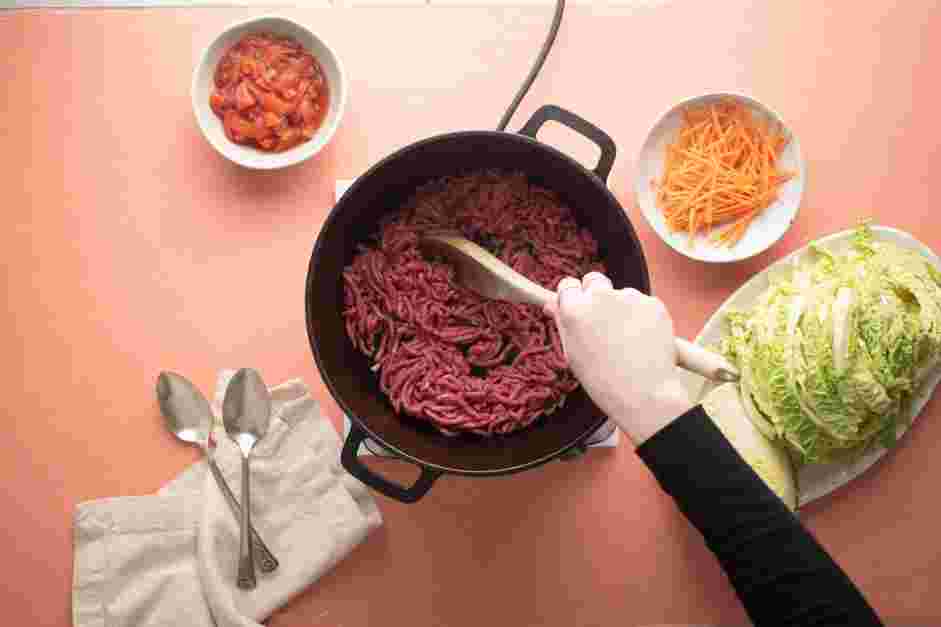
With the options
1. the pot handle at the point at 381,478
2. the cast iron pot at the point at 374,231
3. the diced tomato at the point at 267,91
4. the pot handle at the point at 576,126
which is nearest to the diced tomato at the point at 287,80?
the diced tomato at the point at 267,91

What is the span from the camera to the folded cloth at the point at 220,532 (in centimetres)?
142

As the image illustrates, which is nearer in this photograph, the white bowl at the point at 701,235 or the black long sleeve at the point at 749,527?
the black long sleeve at the point at 749,527

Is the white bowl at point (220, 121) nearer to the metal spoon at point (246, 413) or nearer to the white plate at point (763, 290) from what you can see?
the metal spoon at point (246, 413)

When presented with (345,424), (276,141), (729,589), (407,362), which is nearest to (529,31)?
(276,141)

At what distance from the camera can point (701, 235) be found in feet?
4.71

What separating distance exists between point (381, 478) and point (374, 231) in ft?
1.22

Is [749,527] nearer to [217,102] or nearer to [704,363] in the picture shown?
[704,363]

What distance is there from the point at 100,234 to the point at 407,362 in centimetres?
58

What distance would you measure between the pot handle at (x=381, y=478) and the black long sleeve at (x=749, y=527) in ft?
1.05

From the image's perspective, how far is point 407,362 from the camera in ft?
4.36

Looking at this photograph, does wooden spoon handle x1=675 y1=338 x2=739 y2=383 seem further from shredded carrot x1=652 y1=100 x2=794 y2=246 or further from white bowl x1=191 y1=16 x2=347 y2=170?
white bowl x1=191 y1=16 x2=347 y2=170

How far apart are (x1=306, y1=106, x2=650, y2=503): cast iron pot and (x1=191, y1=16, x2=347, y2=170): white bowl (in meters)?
0.19

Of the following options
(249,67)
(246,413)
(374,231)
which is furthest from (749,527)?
(249,67)

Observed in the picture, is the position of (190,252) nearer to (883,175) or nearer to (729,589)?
(729,589)
